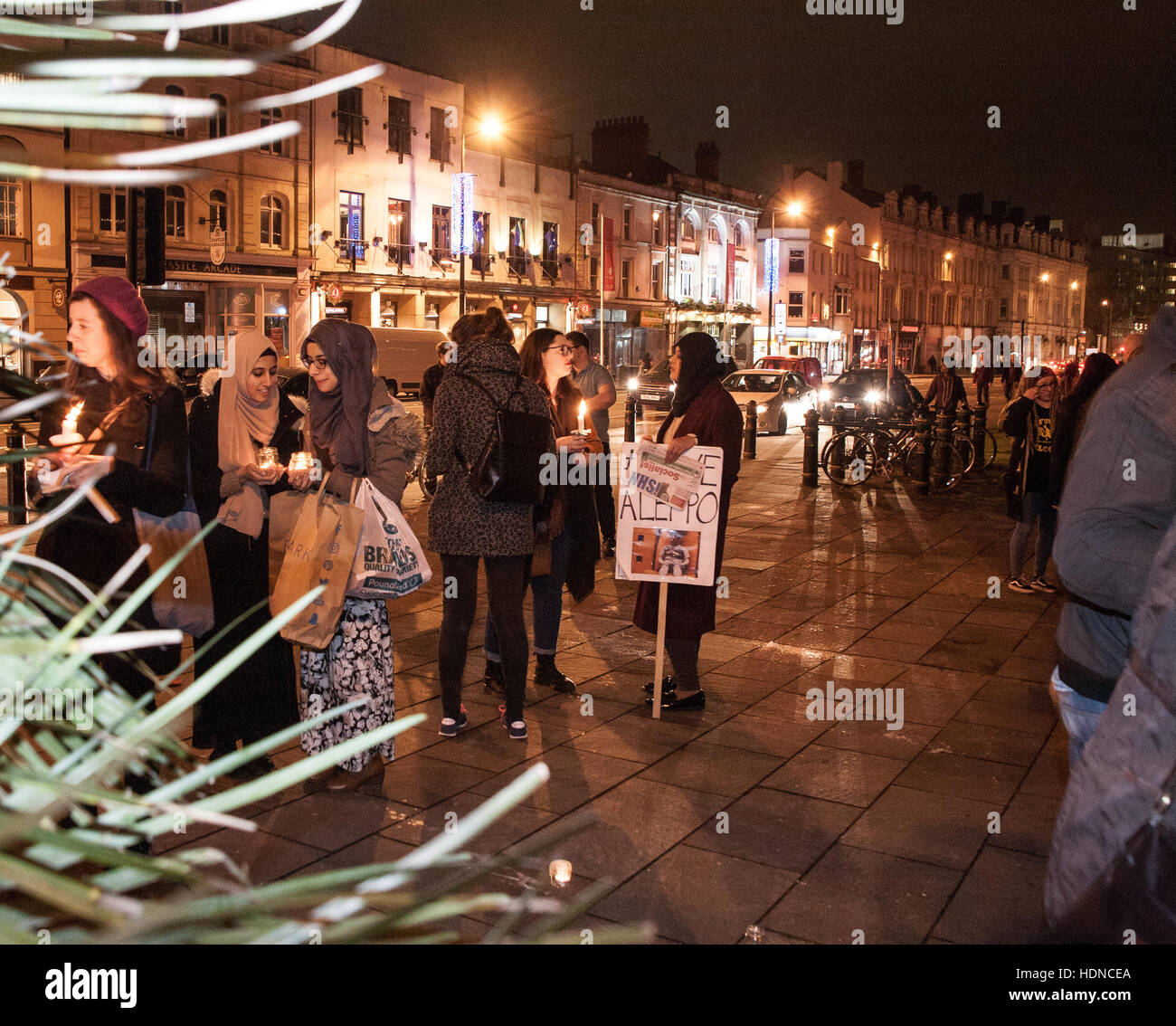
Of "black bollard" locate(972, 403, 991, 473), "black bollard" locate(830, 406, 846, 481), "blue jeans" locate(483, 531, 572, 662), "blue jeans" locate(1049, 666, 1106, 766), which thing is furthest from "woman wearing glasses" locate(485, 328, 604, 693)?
"black bollard" locate(972, 403, 991, 473)

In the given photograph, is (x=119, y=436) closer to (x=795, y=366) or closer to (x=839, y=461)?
(x=839, y=461)

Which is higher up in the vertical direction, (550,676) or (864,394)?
(864,394)

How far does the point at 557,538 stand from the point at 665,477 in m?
0.90

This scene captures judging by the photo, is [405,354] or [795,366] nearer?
[795,366]

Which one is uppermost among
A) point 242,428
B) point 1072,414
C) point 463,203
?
point 463,203

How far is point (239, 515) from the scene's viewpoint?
4.45m

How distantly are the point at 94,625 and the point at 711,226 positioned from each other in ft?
191

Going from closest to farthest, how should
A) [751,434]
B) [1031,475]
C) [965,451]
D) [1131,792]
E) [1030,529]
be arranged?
[1131,792]
[1031,475]
[1030,529]
[965,451]
[751,434]

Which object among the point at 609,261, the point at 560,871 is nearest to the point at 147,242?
the point at 560,871

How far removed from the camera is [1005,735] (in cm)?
533

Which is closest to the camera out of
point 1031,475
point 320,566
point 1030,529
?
point 320,566

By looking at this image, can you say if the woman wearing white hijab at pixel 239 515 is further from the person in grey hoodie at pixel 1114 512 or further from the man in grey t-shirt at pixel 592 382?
the man in grey t-shirt at pixel 592 382

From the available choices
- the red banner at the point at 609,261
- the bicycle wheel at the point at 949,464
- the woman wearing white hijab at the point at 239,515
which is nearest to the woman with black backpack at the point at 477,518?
the woman wearing white hijab at the point at 239,515
